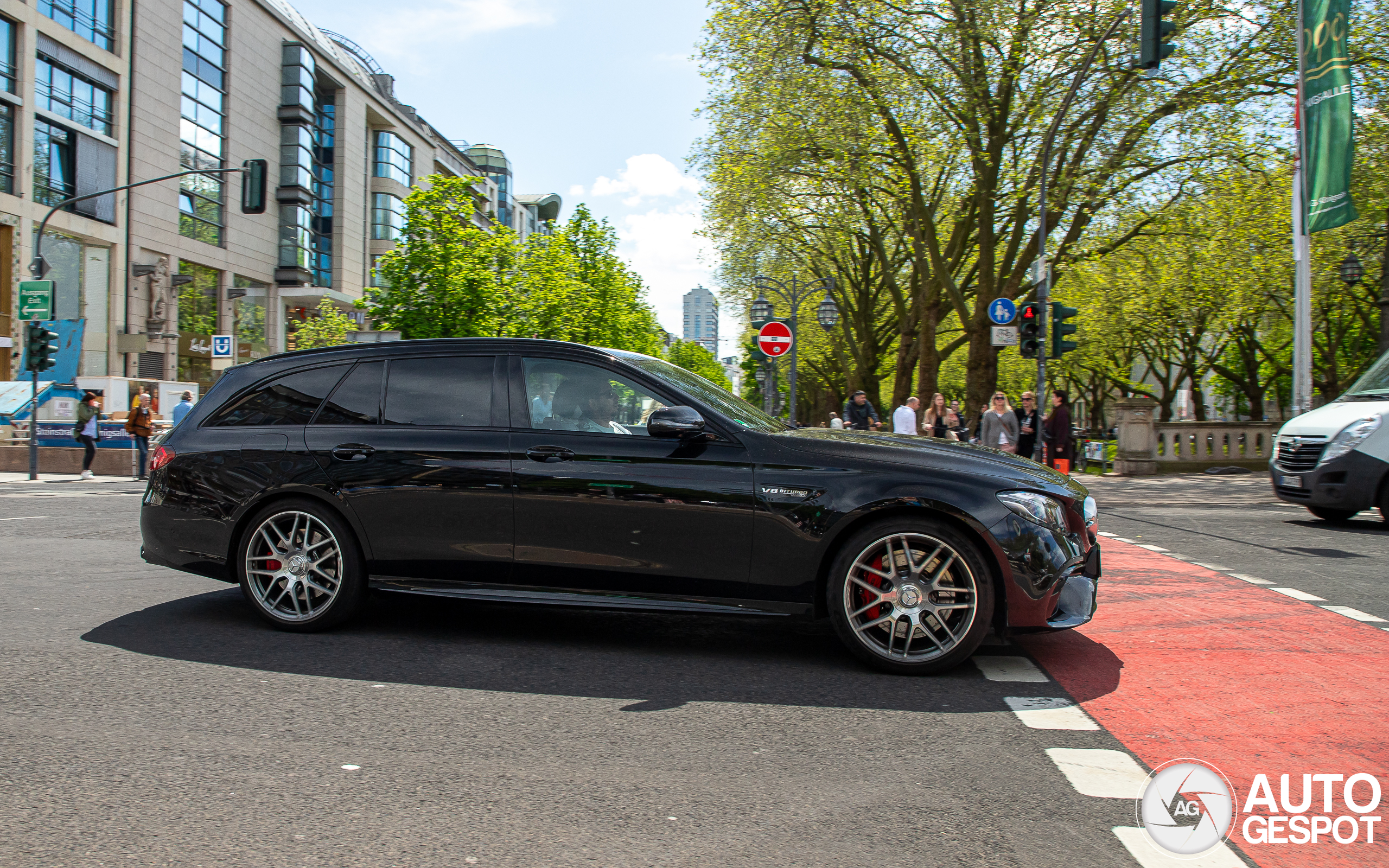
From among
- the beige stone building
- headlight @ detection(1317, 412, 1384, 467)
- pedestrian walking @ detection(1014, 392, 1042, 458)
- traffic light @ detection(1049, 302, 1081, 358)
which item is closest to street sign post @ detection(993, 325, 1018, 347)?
traffic light @ detection(1049, 302, 1081, 358)

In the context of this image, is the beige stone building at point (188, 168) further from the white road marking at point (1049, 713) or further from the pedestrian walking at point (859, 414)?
the white road marking at point (1049, 713)

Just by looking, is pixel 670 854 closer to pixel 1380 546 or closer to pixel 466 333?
pixel 1380 546

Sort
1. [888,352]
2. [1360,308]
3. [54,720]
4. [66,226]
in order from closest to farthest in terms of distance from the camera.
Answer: [54,720], [1360,308], [66,226], [888,352]

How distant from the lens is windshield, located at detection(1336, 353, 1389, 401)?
1112 centimetres

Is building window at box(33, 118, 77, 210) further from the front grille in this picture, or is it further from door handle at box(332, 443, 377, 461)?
the front grille

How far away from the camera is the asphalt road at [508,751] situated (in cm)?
280

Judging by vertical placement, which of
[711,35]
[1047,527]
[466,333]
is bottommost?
[1047,527]

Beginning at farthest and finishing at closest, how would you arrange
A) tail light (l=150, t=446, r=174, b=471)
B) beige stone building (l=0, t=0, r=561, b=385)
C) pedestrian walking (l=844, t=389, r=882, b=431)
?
beige stone building (l=0, t=0, r=561, b=385)
pedestrian walking (l=844, t=389, r=882, b=431)
tail light (l=150, t=446, r=174, b=471)

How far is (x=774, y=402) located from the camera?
2506cm

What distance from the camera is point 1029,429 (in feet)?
54.2

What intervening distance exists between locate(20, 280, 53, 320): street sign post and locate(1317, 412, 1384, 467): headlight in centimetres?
2205

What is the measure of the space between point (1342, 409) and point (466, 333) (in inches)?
1043

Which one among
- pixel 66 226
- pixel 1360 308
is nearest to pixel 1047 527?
pixel 1360 308

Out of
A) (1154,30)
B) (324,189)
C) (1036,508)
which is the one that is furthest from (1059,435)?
(324,189)
